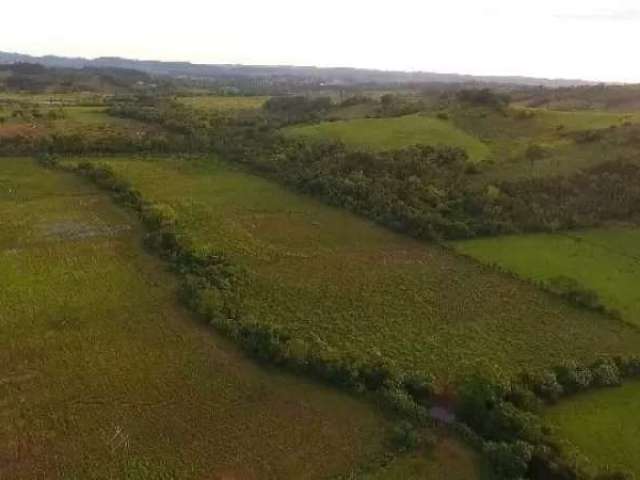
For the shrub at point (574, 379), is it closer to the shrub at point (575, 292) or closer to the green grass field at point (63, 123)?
the shrub at point (575, 292)

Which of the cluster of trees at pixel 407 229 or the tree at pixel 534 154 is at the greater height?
the tree at pixel 534 154

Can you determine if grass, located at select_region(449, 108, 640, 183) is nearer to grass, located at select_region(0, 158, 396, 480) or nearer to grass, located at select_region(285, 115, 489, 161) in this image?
grass, located at select_region(285, 115, 489, 161)

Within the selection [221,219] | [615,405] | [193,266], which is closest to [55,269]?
[193,266]

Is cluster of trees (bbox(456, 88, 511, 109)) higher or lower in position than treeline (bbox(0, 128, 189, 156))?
higher

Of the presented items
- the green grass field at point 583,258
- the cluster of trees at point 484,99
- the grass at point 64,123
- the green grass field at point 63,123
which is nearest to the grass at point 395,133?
the cluster of trees at point 484,99

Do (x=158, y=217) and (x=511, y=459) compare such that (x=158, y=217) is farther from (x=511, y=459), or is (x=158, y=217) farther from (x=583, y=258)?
(x=511, y=459)

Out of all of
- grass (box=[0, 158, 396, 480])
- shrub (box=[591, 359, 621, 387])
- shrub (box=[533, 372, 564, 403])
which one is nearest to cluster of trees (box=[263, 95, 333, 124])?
grass (box=[0, 158, 396, 480])

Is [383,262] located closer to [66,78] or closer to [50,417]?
[50,417]
